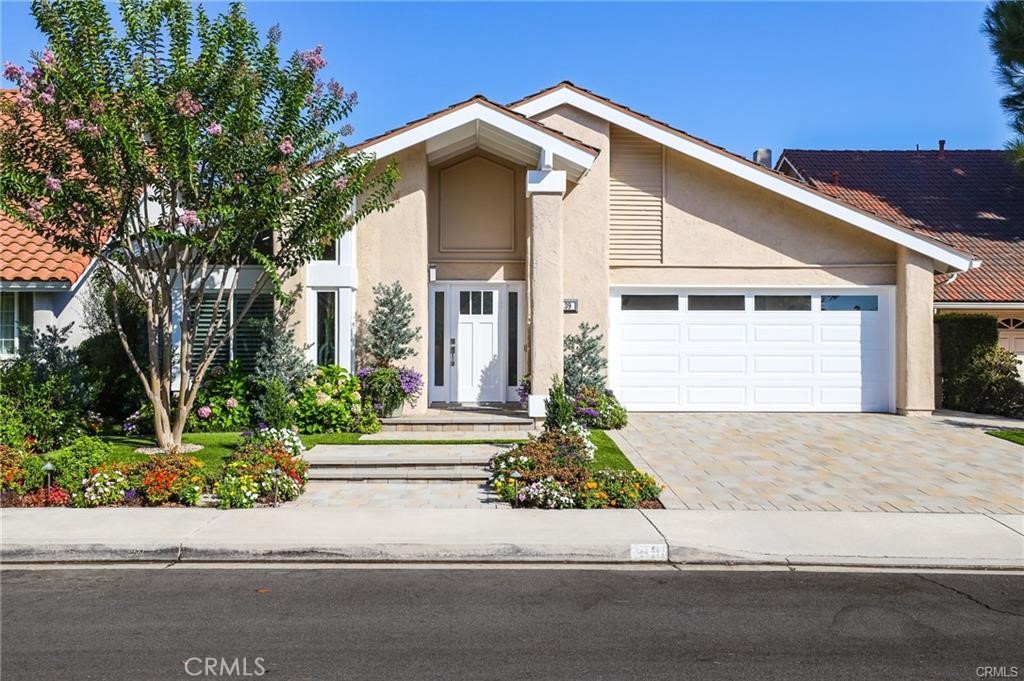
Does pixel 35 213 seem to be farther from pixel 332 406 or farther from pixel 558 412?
pixel 558 412

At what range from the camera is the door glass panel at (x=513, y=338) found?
580 inches

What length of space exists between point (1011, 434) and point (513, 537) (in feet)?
32.2

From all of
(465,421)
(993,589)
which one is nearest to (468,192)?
(465,421)

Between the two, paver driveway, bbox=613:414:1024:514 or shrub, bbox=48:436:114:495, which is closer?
shrub, bbox=48:436:114:495

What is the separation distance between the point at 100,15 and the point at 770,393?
12.5 meters

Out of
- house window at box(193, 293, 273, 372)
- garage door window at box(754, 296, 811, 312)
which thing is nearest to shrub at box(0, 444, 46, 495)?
house window at box(193, 293, 273, 372)

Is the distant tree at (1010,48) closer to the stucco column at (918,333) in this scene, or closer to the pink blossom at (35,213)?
the stucco column at (918,333)

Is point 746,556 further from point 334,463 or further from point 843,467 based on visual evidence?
point 334,463

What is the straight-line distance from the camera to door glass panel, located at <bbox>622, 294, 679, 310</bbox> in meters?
15.3

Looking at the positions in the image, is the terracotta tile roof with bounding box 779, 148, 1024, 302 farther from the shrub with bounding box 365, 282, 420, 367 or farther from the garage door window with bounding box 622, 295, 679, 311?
the shrub with bounding box 365, 282, 420, 367

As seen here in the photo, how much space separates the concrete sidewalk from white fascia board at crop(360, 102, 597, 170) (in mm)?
6751

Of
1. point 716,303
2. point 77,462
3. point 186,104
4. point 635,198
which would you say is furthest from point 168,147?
point 716,303

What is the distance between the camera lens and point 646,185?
15.1 metres

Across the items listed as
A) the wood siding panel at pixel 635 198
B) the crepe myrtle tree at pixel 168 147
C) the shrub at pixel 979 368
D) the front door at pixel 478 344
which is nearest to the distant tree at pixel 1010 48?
the shrub at pixel 979 368
